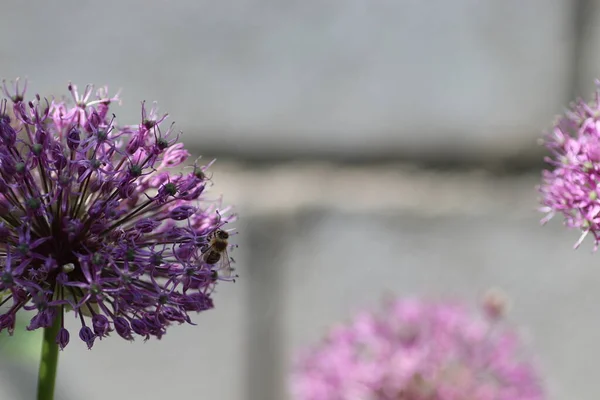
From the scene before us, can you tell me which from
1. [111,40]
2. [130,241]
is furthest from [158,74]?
[130,241]

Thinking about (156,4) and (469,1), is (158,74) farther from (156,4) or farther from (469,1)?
(469,1)

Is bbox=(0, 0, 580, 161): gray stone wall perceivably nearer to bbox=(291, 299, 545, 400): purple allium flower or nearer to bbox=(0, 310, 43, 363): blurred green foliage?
bbox=(291, 299, 545, 400): purple allium flower

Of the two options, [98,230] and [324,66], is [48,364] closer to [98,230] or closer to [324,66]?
[98,230]

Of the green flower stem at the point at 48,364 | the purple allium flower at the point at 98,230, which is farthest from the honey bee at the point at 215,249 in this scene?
the green flower stem at the point at 48,364

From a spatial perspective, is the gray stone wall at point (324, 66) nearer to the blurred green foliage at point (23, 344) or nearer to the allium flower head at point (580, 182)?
the blurred green foliage at point (23, 344)

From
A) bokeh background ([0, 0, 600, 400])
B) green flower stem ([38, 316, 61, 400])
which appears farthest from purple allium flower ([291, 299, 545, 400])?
green flower stem ([38, 316, 61, 400])

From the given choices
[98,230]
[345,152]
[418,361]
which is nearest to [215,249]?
[98,230]
